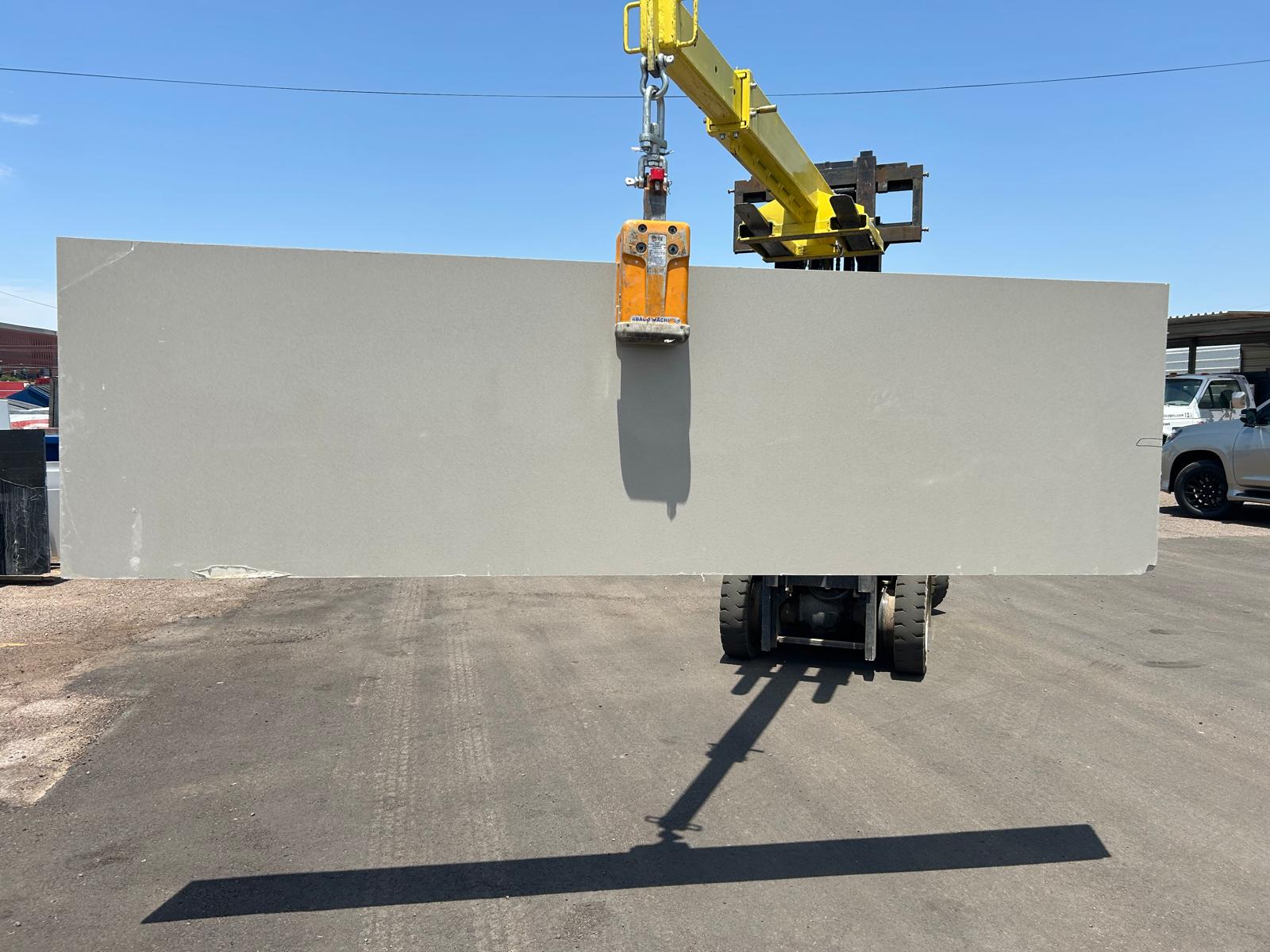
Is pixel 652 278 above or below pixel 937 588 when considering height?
above

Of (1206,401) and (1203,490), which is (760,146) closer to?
(1203,490)

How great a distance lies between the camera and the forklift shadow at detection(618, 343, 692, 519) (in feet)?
7.25

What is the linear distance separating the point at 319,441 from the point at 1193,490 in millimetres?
15750

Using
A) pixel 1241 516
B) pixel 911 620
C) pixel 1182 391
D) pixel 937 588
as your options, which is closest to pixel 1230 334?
pixel 1182 391

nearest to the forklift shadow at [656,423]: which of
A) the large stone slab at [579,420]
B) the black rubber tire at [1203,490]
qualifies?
the large stone slab at [579,420]

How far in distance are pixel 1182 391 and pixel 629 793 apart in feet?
56.0

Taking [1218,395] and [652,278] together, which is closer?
[652,278]

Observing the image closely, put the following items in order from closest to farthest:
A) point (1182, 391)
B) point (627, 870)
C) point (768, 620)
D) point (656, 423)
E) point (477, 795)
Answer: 1. point (656, 423)
2. point (627, 870)
3. point (477, 795)
4. point (768, 620)
5. point (1182, 391)

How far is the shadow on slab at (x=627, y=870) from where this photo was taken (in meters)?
3.31

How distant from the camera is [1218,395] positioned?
1648 centimetres

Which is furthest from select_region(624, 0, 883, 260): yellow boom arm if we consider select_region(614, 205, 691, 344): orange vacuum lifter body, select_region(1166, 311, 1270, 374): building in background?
select_region(1166, 311, 1270, 374): building in background

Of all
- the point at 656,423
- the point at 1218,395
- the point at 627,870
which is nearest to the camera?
the point at 656,423

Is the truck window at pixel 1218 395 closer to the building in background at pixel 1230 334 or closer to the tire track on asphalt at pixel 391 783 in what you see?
the building in background at pixel 1230 334

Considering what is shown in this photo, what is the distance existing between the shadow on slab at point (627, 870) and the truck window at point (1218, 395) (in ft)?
51.9
